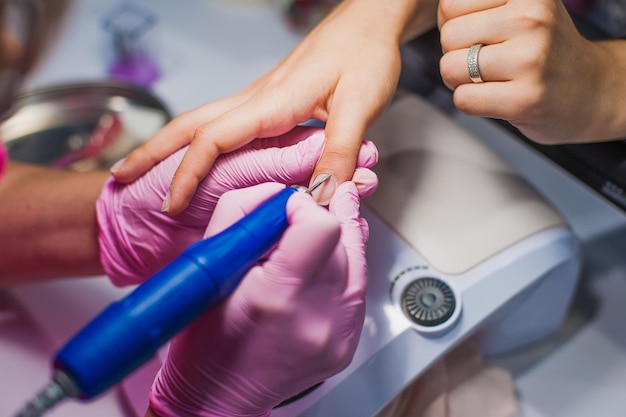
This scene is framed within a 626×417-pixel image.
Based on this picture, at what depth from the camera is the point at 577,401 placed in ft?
2.61

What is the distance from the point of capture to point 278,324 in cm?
50

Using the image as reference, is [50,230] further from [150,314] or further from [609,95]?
[609,95]

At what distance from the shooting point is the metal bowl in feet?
3.38

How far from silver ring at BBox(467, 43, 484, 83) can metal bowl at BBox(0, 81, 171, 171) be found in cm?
59

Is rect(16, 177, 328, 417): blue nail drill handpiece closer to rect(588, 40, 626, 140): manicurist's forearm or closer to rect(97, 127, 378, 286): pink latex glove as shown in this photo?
rect(97, 127, 378, 286): pink latex glove

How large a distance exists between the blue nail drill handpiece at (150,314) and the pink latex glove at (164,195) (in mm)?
125

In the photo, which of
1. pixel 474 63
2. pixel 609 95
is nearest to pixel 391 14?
pixel 474 63

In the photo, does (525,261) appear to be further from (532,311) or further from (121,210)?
(121,210)

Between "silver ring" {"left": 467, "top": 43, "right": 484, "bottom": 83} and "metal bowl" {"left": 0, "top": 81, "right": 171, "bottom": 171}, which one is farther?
"metal bowl" {"left": 0, "top": 81, "right": 171, "bottom": 171}

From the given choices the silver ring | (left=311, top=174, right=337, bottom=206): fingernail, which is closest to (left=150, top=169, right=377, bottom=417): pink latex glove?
(left=311, top=174, right=337, bottom=206): fingernail

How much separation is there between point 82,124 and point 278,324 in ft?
2.36

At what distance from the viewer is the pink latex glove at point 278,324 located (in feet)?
1.62

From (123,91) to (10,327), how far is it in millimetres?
467

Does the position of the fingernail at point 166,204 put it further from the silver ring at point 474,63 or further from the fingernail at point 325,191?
the silver ring at point 474,63
